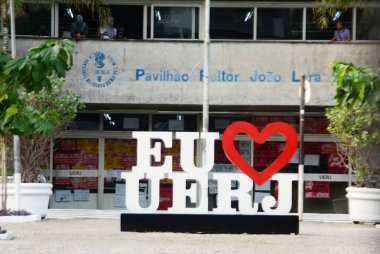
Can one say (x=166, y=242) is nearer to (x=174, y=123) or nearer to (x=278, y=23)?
(x=174, y=123)

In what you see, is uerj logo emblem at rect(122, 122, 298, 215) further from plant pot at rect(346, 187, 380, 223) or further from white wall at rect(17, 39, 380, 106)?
white wall at rect(17, 39, 380, 106)

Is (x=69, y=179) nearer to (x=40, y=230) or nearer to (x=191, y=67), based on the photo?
(x=191, y=67)

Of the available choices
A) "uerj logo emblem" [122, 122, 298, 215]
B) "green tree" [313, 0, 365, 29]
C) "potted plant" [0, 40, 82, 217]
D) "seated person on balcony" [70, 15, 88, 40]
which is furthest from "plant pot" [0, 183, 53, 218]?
"green tree" [313, 0, 365, 29]

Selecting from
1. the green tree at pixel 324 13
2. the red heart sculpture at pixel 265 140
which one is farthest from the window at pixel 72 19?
the red heart sculpture at pixel 265 140

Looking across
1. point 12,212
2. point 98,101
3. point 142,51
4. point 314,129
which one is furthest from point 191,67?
point 12,212

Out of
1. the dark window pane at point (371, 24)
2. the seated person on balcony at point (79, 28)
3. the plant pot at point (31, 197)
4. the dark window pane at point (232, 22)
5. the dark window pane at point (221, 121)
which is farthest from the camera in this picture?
the dark window pane at point (221, 121)

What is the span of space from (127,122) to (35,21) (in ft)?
12.7

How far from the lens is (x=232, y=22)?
2142 cm

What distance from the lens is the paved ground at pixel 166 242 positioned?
1038cm

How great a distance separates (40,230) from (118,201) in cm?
759

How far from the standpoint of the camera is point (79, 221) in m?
16.7

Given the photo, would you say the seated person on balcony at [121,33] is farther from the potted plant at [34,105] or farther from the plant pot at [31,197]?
the plant pot at [31,197]

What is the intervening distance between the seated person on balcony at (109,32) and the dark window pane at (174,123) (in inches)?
102

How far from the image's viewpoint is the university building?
66.4 feet
